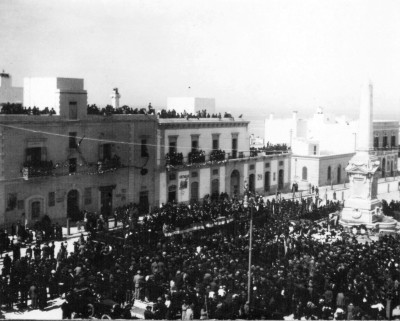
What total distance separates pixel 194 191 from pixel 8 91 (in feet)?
45.7

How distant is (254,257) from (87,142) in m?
13.7

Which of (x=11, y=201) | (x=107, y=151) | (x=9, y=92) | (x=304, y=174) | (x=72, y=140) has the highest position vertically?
(x=9, y=92)

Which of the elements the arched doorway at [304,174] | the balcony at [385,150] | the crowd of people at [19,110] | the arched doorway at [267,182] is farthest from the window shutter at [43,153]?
the balcony at [385,150]

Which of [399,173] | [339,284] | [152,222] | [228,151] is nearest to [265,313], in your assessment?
[339,284]

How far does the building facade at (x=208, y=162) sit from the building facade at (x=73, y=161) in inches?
54.5

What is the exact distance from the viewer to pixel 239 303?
46.7ft

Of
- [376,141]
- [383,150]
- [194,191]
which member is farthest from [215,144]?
[383,150]

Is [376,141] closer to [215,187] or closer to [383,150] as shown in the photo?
[383,150]

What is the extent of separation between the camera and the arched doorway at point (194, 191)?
37281mm

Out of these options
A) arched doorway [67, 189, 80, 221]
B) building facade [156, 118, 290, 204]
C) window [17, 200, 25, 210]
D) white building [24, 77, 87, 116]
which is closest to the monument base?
building facade [156, 118, 290, 204]

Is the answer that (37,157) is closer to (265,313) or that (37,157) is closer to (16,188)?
(16,188)

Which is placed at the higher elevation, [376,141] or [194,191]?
[376,141]

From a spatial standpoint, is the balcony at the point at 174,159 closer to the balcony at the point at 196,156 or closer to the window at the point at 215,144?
the balcony at the point at 196,156

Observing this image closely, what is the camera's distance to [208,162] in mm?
38125
